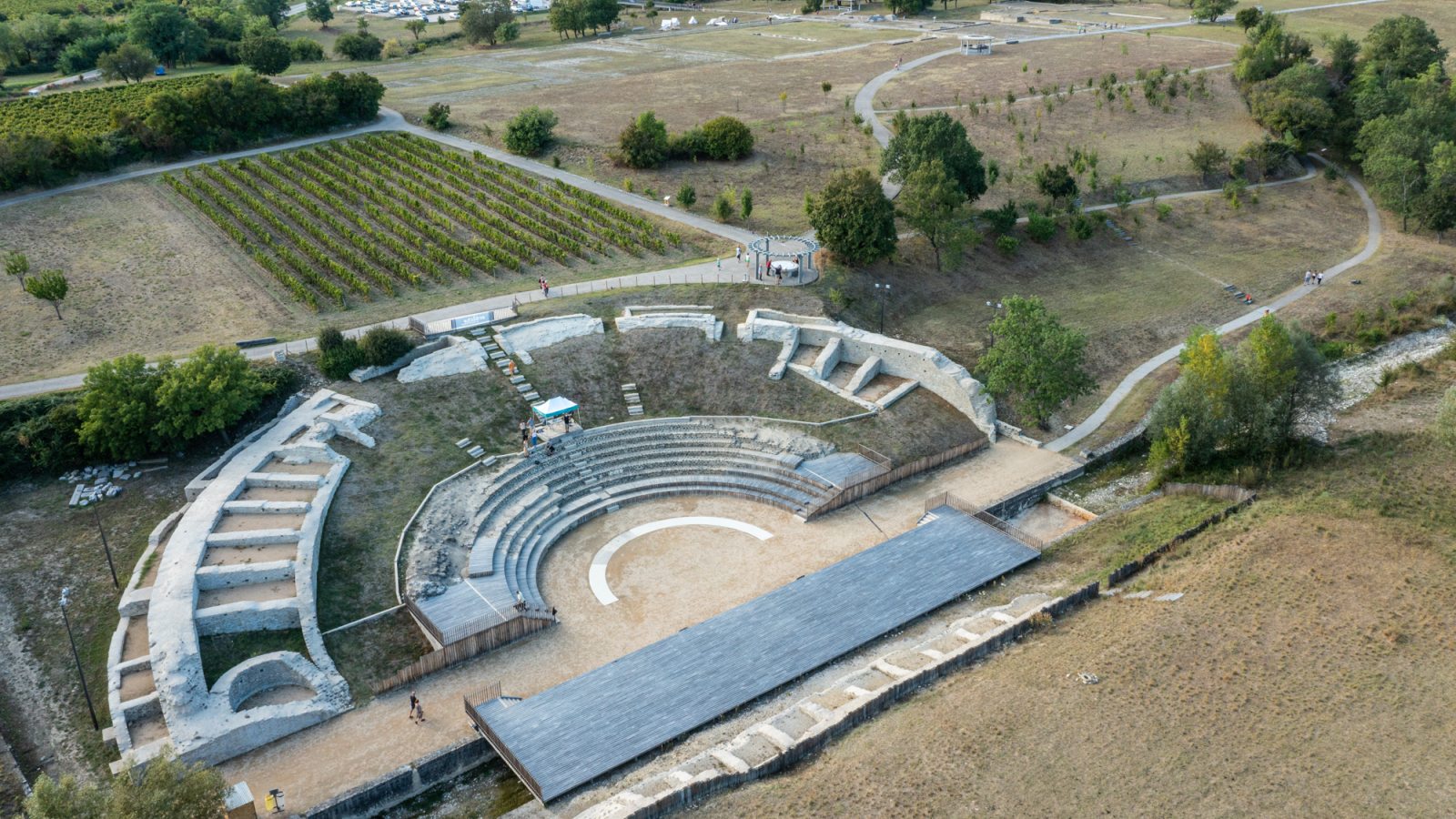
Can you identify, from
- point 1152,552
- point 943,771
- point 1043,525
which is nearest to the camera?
point 943,771

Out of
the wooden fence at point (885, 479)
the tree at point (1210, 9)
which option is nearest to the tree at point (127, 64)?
the wooden fence at point (885, 479)

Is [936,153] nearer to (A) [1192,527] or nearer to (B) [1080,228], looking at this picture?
(B) [1080,228]

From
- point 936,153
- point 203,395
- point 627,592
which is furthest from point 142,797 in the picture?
point 936,153

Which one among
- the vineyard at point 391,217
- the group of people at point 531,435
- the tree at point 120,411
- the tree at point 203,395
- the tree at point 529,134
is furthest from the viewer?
the tree at point 529,134

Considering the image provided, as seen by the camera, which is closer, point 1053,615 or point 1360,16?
point 1053,615

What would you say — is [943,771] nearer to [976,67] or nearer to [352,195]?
[352,195]

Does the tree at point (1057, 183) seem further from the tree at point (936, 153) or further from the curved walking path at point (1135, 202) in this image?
the tree at point (936, 153)

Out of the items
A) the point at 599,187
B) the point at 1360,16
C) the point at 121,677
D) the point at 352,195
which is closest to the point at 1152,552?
the point at 121,677
